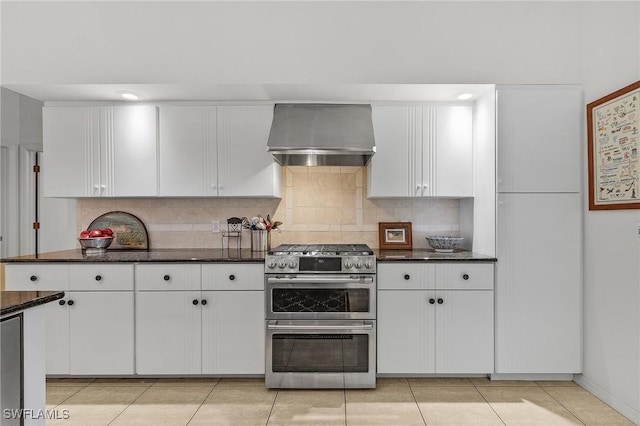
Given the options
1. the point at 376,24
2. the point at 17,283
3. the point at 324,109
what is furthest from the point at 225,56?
the point at 17,283

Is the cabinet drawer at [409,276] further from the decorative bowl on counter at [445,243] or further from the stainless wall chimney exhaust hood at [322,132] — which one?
the stainless wall chimney exhaust hood at [322,132]

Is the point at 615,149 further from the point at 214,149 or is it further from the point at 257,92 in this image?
the point at 214,149

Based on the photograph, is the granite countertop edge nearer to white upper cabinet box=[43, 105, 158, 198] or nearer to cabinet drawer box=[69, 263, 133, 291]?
cabinet drawer box=[69, 263, 133, 291]

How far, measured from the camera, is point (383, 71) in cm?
308

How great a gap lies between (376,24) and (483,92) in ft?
3.18

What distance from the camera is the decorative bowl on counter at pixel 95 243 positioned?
3.41 metres

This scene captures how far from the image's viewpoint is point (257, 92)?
10.3 feet

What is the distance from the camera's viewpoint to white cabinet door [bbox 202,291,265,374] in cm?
296

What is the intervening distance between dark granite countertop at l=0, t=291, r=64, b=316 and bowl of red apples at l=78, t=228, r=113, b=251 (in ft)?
6.03

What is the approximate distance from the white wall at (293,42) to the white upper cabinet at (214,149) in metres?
0.32

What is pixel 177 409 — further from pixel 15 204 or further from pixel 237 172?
pixel 15 204

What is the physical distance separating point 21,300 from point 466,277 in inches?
103

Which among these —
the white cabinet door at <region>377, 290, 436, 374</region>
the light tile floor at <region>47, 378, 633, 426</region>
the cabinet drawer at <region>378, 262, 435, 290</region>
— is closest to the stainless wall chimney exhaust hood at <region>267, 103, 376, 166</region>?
the cabinet drawer at <region>378, 262, 435, 290</region>

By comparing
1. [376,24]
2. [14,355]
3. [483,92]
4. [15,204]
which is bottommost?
[14,355]
